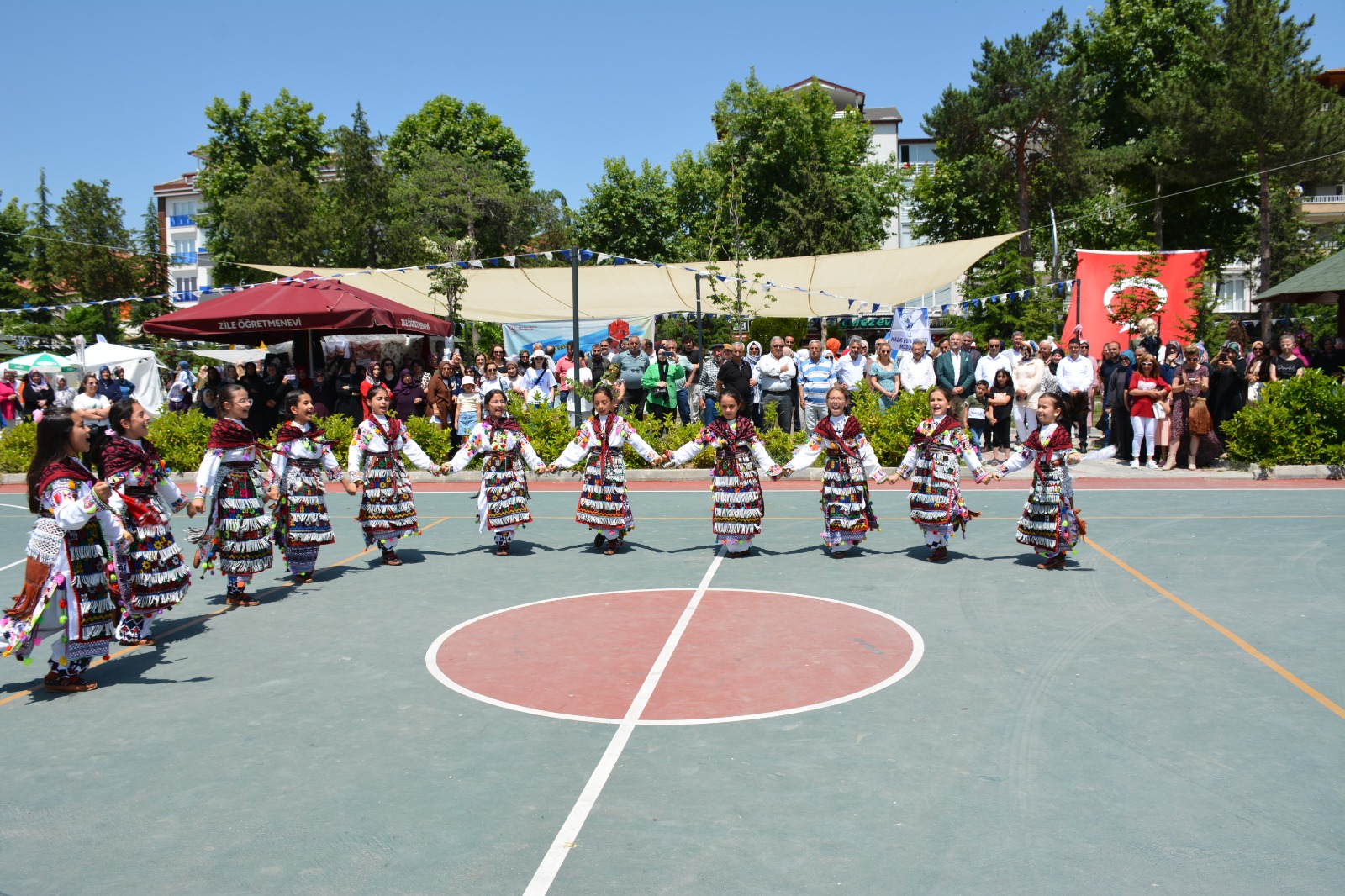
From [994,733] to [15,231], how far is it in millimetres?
74469

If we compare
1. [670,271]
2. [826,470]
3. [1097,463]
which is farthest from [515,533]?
[670,271]

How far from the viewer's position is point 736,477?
1108 centimetres

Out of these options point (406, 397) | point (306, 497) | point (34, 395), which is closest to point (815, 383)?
point (406, 397)

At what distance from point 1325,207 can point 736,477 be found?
73090mm

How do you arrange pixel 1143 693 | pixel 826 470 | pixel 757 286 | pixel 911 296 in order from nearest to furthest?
pixel 1143 693 → pixel 826 470 → pixel 911 296 → pixel 757 286

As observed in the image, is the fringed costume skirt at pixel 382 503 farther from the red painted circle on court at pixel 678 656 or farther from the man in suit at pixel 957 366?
the man in suit at pixel 957 366

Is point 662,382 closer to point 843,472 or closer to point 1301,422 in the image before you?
point 843,472

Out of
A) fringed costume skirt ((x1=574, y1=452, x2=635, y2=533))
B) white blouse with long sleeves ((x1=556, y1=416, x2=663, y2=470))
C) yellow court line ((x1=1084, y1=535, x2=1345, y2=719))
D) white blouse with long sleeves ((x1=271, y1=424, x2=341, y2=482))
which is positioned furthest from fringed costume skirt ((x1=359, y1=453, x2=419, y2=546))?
yellow court line ((x1=1084, y1=535, x2=1345, y2=719))

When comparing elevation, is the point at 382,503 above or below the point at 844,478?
below

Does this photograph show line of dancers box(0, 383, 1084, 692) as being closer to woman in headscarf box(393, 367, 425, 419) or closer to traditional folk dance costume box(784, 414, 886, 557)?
traditional folk dance costume box(784, 414, 886, 557)

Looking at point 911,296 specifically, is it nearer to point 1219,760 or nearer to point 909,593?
point 909,593

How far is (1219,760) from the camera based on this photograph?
5504mm

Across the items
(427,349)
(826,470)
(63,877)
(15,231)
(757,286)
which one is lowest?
(63,877)

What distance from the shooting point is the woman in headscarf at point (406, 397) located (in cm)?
1984
